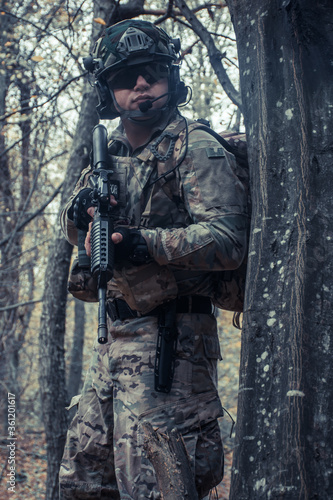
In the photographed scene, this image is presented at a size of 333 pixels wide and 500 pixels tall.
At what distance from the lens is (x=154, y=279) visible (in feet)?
9.00

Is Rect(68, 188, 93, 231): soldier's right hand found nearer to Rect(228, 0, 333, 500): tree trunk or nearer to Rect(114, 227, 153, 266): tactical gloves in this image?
Rect(114, 227, 153, 266): tactical gloves

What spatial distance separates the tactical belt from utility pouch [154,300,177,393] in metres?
0.06

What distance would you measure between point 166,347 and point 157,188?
806mm

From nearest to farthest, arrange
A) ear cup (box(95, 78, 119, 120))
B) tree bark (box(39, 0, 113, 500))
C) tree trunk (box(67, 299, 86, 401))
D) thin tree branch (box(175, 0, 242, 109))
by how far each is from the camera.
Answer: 1. ear cup (box(95, 78, 119, 120))
2. thin tree branch (box(175, 0, 242, 109))
3. tree bark (box(39, 0, 113, 500))
4. tree trunk (box(67, 299, 86, 401))

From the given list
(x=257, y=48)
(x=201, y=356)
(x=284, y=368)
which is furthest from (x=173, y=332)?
(x=257, y=48)

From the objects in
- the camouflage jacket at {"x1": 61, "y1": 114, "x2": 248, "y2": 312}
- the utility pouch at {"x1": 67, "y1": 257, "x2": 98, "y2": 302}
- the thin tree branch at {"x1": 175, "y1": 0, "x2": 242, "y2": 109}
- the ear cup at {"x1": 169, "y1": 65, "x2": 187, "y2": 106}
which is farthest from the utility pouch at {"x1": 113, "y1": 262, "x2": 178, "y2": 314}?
the thin tree branch at {"x1": 175, "y1": 0, "x2": 242, "y2": 109}

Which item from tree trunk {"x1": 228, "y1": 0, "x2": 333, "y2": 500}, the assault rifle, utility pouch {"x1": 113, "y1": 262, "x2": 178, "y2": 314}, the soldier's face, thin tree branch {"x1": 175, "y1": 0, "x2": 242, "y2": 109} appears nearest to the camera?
tree trunk {"x1": 228, "y1": 0, "x2": 333, "y2": 500}

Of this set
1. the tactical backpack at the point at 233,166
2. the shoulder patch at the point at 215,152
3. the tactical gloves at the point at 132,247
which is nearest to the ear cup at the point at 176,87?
the tactical backpack at the point at 233,166

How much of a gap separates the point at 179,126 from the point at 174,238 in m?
0.68

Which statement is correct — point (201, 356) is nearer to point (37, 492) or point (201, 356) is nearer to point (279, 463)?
point (279, 463)

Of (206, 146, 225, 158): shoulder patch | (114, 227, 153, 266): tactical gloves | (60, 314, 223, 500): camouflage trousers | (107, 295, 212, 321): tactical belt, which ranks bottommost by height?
(60, 314, 223, 500): camouflage trousers

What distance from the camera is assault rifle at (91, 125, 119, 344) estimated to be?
2.57 m

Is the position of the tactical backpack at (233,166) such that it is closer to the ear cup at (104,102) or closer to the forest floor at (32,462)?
the ear cup at (104,102)

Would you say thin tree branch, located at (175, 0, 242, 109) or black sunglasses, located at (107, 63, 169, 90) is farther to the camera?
thin tree branch, located at (175, 0, 242, 109)
